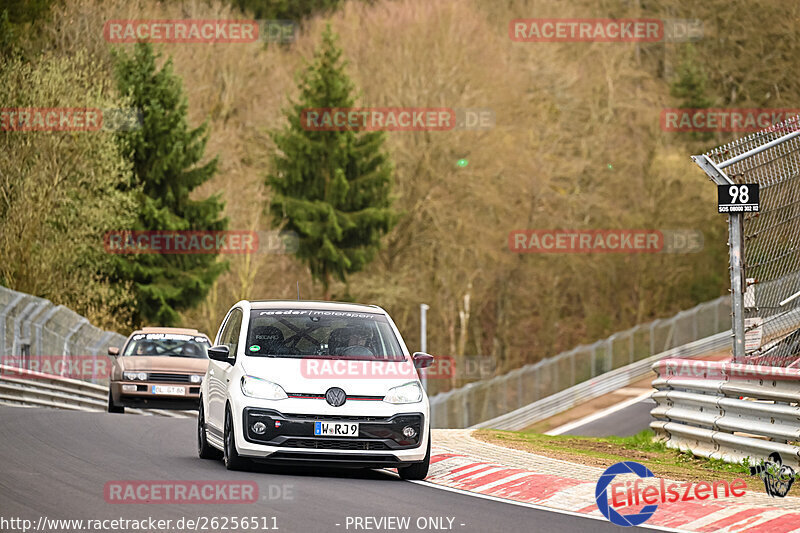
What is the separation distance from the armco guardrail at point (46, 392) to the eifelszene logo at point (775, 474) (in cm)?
1552

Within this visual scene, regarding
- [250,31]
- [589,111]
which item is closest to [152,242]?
[250,31]

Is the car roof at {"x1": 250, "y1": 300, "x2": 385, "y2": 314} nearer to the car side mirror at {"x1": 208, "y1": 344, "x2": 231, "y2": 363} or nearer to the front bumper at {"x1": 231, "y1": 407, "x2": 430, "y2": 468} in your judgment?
the car side mirror at {"x1": 208, "y1": 344, "x2": 231, "y2": 363}

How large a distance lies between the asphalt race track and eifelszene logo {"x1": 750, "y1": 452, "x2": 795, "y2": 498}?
2866 millimetres

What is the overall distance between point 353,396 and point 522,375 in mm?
33692

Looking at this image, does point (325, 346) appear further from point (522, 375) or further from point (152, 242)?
point (152, 242)

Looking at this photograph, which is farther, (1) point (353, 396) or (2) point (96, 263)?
(2) point (96, 263)

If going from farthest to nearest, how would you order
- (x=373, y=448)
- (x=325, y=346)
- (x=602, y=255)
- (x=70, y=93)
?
(x=602, y=255) < (x=70, y=93) < (x=325, y=346) < (x=373, y=448)

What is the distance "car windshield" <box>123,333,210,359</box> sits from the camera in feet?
80.1

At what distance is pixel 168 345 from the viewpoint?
24828 mm

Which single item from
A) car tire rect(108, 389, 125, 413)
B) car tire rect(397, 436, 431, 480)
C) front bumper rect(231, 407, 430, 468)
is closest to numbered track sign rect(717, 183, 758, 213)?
car tire rect(397, 436, 431, 480)

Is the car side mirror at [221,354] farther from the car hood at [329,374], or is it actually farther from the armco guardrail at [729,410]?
the armco guardrail at [729,410]

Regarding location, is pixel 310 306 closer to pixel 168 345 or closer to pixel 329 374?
pixel 329 374

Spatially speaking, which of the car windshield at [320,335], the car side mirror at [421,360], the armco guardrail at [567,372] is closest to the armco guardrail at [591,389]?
the armco guardrail at [567,372]

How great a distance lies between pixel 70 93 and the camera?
4425 cm
